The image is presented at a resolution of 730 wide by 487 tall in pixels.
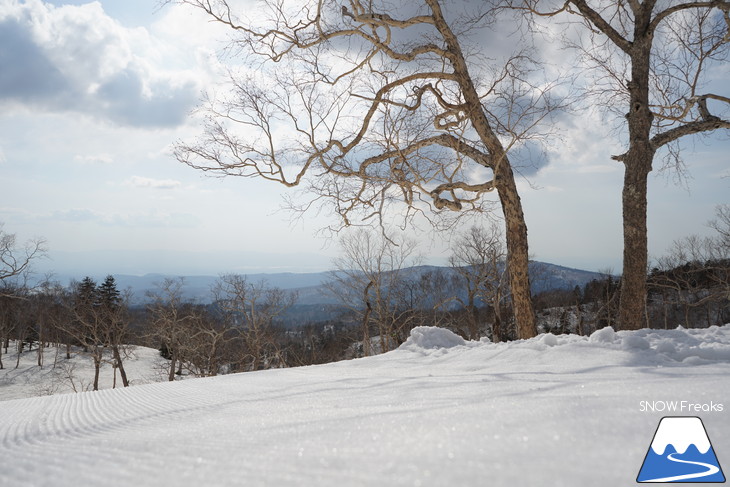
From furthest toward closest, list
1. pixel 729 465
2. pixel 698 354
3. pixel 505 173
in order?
pixel 505 173, pixel 698 354, pixel 729 465

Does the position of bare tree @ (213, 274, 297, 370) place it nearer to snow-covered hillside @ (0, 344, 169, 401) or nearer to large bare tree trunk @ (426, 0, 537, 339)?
snow-covered hillside @ (0, 344, 169, 401)

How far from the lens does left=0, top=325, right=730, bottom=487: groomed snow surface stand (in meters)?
0.77

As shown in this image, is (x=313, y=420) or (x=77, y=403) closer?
(x=313, y=420)

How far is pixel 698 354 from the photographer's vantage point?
92.4 inches

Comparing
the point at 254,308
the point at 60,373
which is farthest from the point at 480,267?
the point at 60,373

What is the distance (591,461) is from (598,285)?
38.7 meters

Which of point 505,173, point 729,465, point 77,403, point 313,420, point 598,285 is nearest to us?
point 729,465

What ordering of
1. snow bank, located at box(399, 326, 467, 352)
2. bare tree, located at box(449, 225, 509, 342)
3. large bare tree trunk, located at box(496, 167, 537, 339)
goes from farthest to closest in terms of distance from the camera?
bare tree, located at box(449, 225, 509, 342) → large bare tree trunk, located at box(496, 167, 537, 339) → snow bank, located at box(399, 326, 467, 352)

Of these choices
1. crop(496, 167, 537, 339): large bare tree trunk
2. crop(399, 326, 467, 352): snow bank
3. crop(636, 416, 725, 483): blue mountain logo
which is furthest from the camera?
crop(496, 167, 537, 339): large bare tree trunk

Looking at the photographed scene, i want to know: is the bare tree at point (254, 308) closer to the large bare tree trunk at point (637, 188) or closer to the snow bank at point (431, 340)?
the large bare tree trunk at point (637, 188)

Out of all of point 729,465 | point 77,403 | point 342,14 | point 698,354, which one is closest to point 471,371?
point 698,354

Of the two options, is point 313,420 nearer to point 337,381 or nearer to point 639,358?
point 337,381

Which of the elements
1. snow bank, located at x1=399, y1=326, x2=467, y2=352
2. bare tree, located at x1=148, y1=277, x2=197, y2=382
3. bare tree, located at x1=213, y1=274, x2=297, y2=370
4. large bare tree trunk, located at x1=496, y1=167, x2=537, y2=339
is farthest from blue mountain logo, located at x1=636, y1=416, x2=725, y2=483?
bare tree, located at x1=148, y1=277, x2=197, y2=382
